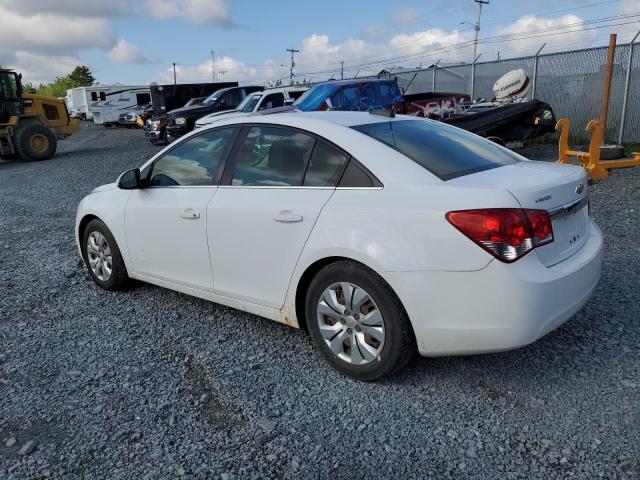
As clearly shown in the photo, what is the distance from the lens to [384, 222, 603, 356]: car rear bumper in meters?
2.74

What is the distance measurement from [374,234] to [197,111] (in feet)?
59.5

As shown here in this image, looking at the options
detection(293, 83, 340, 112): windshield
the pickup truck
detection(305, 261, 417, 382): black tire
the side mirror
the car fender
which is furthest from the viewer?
the pickup truck

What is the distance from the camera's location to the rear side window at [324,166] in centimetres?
332

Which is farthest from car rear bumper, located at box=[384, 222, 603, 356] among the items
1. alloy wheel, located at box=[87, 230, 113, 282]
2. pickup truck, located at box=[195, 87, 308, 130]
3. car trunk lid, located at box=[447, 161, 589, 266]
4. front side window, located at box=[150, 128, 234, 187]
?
pickup truck, located at box=[195, 87, 308, 130]

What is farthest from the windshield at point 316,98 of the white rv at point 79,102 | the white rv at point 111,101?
the white rv at point 79,102

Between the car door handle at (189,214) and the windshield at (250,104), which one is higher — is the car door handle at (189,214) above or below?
below

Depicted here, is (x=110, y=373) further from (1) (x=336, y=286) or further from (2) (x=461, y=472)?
(2) (x=461, y=472)

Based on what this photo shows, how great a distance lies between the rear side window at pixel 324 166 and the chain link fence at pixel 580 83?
12.9 m

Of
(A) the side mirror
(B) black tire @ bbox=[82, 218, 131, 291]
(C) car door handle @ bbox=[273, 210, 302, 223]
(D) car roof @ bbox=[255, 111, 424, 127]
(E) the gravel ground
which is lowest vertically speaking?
(E) the gravel ground

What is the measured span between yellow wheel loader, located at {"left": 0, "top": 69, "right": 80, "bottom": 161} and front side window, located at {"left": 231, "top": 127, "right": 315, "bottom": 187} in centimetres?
1651

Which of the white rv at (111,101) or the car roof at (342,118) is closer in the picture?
the car roof at (342,118)

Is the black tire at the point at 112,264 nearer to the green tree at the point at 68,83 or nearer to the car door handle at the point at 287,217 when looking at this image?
the car door handle at the point at 287,217

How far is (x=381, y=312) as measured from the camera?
3.04 metres

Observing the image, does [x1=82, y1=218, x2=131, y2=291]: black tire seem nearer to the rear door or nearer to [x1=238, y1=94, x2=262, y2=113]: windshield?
the rear door
